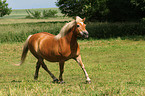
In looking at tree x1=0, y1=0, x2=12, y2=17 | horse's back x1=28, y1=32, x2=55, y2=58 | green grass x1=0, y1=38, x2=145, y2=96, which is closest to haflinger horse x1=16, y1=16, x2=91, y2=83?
horse's back x1=28, y1=32, x2=55, y2=58

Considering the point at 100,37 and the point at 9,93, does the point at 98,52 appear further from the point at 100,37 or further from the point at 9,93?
the point at 9,93

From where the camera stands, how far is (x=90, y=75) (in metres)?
9.99

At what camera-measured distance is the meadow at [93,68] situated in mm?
5607

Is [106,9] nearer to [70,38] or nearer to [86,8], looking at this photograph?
[86,8]

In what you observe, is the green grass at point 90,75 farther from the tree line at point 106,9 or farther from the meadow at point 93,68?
the tree line at point 106,9

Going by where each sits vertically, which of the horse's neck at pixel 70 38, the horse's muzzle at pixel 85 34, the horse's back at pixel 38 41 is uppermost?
the horse's muzzle at pixel 85 34

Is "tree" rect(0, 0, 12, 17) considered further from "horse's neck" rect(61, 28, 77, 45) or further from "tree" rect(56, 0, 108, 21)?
"horse's neck" rect(61, 28, 77, 45)

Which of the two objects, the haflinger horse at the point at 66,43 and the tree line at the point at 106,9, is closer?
the haflinger horse at the point at 66,43

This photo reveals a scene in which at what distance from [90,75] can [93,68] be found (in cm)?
167

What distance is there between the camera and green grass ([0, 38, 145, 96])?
215 inches

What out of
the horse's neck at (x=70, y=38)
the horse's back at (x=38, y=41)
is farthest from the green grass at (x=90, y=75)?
the horse's neck at (x=70, y=38)

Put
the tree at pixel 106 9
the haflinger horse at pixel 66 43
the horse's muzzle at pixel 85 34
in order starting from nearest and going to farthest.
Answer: the horse's muzzle at pixel 85 34
the haflinger horse at pixel 66 43
the tree at pixel 106 9

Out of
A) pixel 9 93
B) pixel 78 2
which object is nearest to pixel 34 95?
pixel 9 93

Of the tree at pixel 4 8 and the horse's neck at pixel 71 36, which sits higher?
the horse's neck at pixel 71 36
